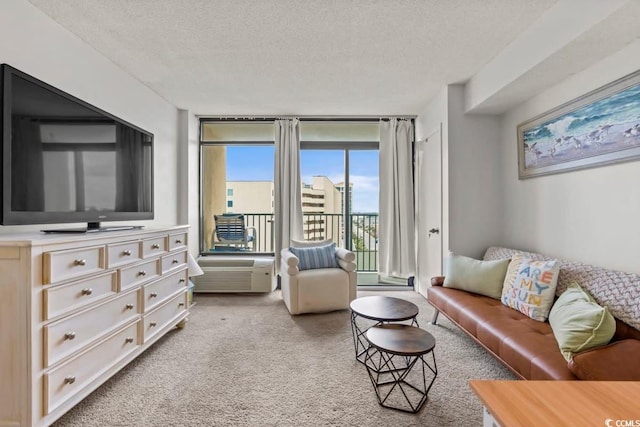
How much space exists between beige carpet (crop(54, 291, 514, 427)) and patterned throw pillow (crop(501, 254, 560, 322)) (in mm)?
456

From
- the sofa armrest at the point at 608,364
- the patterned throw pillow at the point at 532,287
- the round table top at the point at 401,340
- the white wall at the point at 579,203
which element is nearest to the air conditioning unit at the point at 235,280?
the round table top at the point at 401,340

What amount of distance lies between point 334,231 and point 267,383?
2938 millimetres

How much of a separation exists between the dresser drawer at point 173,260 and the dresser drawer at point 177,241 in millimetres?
60

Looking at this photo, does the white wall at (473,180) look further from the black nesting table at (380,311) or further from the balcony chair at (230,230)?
the balcony chair at (230,230)

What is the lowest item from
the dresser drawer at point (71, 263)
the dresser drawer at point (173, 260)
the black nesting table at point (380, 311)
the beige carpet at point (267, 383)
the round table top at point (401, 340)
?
the beige carpet at point (267, 383)

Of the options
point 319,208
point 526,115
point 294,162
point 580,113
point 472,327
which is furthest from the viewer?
point 319,208

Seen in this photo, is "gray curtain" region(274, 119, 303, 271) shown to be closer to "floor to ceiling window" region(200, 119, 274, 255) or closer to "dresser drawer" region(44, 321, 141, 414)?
"floor to ceiling window" region(200, 119, 274, 255)

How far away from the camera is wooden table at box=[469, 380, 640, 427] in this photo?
73 centimetres

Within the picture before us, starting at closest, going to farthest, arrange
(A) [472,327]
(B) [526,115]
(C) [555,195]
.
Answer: (A) [472,327], (C) [555,195], (B) [526,115]

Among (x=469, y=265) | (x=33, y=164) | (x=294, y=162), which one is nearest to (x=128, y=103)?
(x=33, y=164)

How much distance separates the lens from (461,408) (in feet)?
5.41

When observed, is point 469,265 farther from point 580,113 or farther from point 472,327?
point 580,113

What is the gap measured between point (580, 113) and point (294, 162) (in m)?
3.00

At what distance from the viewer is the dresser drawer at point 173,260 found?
8.00ft
